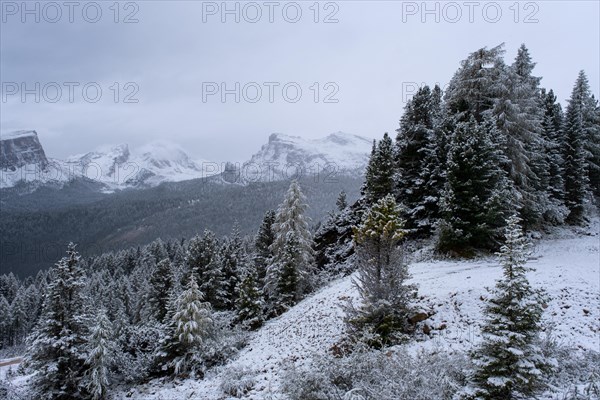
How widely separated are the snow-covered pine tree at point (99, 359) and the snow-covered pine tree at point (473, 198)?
70.8 ft

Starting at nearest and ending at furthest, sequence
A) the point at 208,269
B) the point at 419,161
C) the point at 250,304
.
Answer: the point at 250,304, the point at 419,161, the point at 208,269

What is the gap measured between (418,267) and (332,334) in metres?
8.95

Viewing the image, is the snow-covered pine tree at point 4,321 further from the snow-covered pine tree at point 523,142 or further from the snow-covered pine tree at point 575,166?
the snow-covered pine tree at point 575,166

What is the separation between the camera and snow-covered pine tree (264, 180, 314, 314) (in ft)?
92.2

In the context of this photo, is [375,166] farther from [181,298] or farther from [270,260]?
[181,298]

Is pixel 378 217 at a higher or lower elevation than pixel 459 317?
higher

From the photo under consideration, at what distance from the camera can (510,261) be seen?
922 cm

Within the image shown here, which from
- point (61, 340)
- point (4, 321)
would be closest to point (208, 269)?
point (61, 340)

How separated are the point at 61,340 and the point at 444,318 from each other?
20295mm

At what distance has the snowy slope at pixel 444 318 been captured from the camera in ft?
45.5

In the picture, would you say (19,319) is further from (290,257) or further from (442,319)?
(442,319)

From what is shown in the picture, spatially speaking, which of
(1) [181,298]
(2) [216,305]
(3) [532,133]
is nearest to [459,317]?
(1) [181,298]

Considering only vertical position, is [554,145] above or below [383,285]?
above

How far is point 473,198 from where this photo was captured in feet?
75.7
